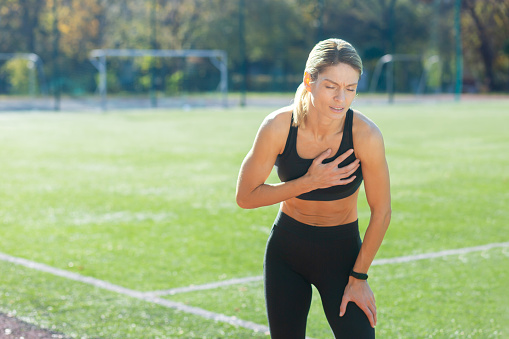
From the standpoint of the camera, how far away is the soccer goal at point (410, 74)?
45.0 metres

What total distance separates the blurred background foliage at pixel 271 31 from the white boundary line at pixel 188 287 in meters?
37.8

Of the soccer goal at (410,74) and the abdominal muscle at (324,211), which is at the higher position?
the abdominal muscle at (324,211)

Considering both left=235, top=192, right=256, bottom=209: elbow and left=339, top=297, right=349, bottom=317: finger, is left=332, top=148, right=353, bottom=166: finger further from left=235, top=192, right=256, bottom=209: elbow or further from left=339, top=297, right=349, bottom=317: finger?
left=339, top=297, right=349, bottom=317: finger

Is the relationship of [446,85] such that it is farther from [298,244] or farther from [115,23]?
[298,244]

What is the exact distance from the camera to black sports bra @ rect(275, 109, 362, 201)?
3225 mm

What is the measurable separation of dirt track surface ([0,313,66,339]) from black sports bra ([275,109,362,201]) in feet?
7.29

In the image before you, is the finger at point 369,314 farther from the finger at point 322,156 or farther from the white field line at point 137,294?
the white field line at point 137,294

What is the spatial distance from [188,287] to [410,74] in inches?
1727

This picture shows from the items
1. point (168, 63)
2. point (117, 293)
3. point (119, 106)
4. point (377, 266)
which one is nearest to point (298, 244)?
point (117, 293)

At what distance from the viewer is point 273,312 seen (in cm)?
339

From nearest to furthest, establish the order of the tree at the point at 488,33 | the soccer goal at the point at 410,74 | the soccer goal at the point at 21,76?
the soccer goal at the point at 21,76 → the soccer goal at the point at 410,74 → the tree at the point at 488,33

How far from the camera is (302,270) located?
11.2 ft

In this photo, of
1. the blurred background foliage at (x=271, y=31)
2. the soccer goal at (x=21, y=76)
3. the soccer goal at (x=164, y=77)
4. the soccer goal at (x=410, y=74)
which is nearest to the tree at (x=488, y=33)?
the blurred background foliage at (x=271, y=31)

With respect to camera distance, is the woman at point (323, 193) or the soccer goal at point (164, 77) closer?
the woman at point (323, 193)
